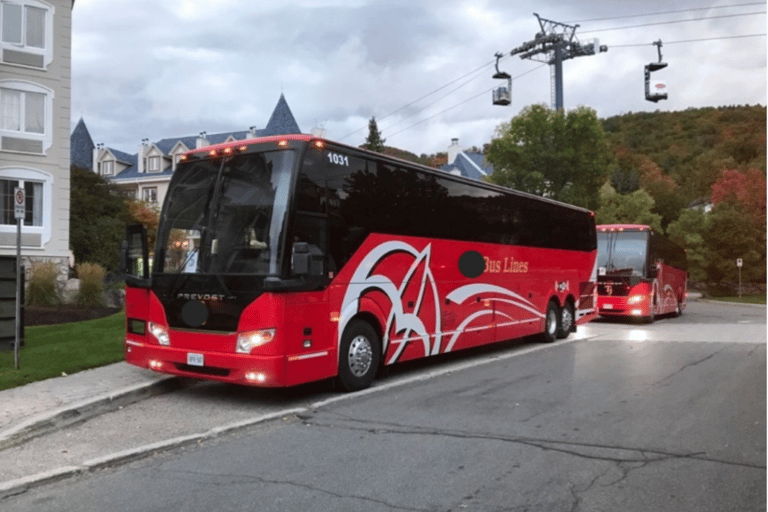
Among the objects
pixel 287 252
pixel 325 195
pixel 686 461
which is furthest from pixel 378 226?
pixel 686 461

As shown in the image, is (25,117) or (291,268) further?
(25,117)

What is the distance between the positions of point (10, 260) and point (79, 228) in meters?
25.0

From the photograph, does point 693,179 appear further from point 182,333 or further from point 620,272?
point 182,333

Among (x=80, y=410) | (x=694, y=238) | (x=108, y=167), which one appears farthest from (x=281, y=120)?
(x=80, y=410)

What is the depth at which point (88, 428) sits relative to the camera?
7.54 m

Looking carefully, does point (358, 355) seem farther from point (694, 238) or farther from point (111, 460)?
point (694, 238)

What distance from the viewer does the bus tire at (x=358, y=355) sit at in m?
9.46

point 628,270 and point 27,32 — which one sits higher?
point 27,32

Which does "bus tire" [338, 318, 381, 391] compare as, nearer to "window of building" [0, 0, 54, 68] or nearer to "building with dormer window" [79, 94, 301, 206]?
"window of building" [0, 0, 54, 68]

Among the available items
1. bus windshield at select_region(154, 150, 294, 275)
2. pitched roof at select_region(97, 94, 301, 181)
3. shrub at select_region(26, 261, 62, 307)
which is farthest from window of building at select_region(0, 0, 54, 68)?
pitched roof at select_region(97, 94, 301, 181)

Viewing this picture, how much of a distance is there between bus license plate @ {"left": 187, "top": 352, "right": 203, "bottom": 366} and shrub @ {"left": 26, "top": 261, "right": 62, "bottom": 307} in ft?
39.4

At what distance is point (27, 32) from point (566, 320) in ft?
72.1

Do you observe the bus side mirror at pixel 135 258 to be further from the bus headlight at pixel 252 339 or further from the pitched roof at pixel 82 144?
→ the pitched roof at pixel 82 144

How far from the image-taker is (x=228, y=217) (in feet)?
29.0
